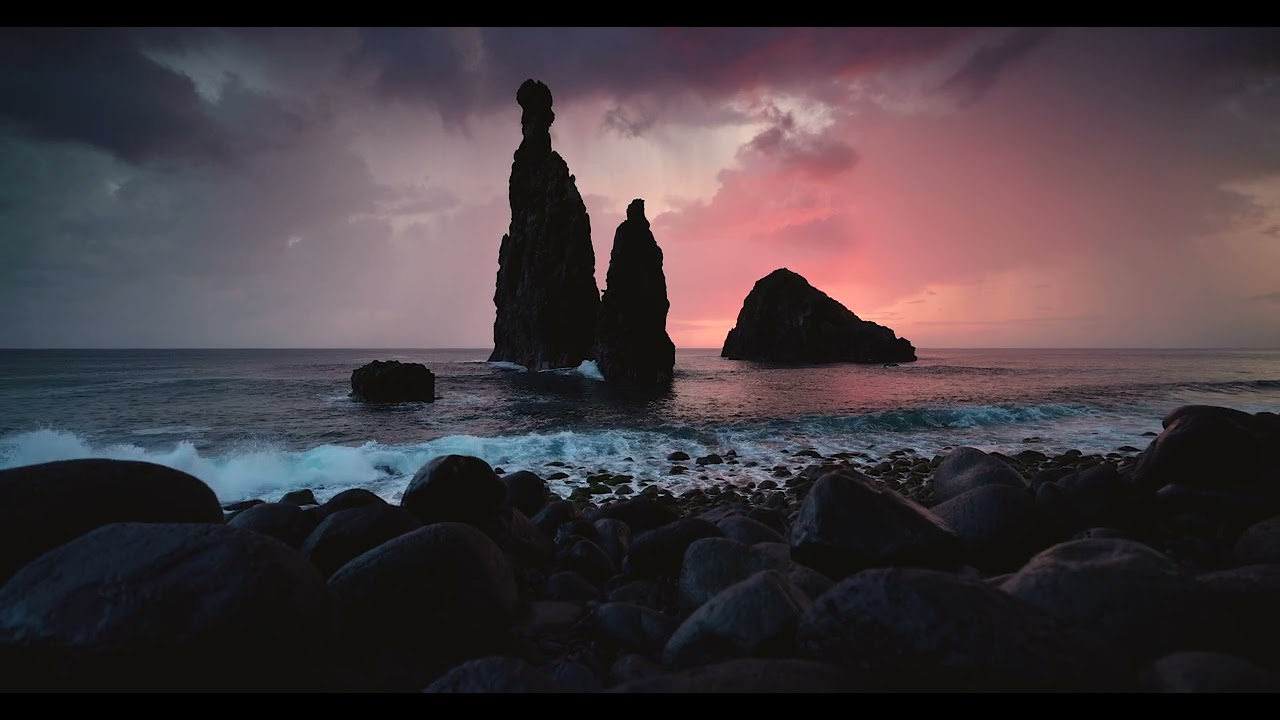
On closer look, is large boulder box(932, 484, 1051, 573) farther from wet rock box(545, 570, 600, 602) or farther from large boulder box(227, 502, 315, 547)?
large boulder box(227, 502, 315, 547)

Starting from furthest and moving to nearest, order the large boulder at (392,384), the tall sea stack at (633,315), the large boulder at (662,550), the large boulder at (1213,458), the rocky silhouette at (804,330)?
the rocky silhouette at (804,330)
the tall sea stack at (633,315)
the large boulder at (392,384)
the large boulder at (1213,458)
the large boulder at (662,550)

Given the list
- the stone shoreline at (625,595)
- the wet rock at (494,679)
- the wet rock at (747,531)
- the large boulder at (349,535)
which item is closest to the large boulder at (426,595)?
the stone shoreline at (625,595)

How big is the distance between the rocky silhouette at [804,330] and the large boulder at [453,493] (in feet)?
306

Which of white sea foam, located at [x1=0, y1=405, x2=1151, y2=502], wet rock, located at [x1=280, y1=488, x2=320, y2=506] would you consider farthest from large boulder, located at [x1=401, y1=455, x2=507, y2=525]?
wet rock, located at [x1=280, y1=488, x2=320, y2=506]

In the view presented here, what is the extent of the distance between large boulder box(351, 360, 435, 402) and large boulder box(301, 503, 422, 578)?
30110 mm

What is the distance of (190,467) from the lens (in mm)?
14008

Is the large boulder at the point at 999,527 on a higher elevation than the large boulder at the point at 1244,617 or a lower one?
lower

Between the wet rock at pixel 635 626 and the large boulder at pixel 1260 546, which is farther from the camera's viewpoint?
the large boulder at pixel 1260 546

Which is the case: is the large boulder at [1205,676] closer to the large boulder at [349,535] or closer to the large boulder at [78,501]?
the large boulder at [349,535]

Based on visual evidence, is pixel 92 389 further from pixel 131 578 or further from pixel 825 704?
pixel 825 704

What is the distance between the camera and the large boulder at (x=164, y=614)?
2.57 m

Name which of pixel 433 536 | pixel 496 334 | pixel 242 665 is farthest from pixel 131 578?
pixel 496 334

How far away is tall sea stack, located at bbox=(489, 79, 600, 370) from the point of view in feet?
209

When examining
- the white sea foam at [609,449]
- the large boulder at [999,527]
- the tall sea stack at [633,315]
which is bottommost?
the white sea foam at [609,449]
